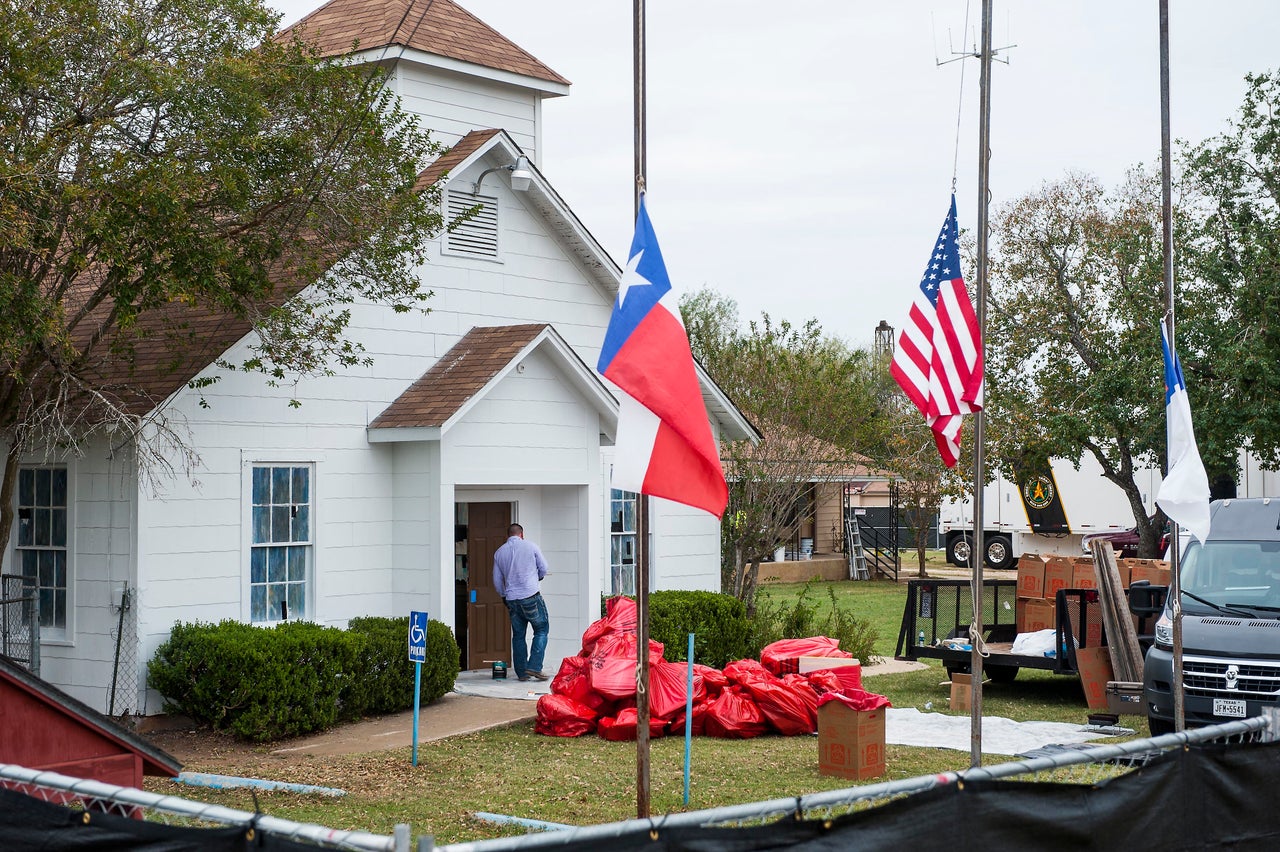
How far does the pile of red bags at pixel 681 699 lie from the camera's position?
13.5 metres

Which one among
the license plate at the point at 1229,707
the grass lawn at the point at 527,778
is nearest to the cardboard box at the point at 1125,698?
the grass lawn at the point at 527,778

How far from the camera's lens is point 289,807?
32.4 feet

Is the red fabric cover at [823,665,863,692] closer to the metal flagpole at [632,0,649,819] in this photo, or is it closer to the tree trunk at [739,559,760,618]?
the metal flagpole at [632,0,649,819]

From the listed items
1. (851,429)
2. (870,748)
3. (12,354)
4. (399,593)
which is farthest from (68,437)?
(851,429)

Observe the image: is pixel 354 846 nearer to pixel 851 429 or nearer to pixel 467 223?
pixel 467 223

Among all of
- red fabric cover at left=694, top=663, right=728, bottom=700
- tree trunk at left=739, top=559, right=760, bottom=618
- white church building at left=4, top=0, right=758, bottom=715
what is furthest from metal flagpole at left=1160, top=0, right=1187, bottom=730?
tree trunk at left=739, top=559, right=760, bottom=618

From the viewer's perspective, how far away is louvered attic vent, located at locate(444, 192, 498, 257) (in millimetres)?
17031

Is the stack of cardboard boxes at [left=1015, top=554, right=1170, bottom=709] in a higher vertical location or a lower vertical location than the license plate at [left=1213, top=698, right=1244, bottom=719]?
higher

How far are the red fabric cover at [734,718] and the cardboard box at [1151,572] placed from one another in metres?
6.78

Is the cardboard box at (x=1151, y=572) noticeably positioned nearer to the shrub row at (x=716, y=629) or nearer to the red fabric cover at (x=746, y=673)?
the shrub row at (x=716, y=629)

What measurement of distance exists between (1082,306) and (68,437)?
26735 mm

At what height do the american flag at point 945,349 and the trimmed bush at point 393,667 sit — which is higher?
the american flag at point 945,349

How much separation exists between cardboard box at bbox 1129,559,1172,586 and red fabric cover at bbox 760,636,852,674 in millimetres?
5536

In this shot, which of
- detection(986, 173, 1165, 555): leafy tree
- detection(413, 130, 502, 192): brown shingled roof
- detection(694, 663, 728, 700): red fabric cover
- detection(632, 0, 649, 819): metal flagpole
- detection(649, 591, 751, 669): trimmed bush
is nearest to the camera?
detection(632, 0, 649, 819): metal flagpole
